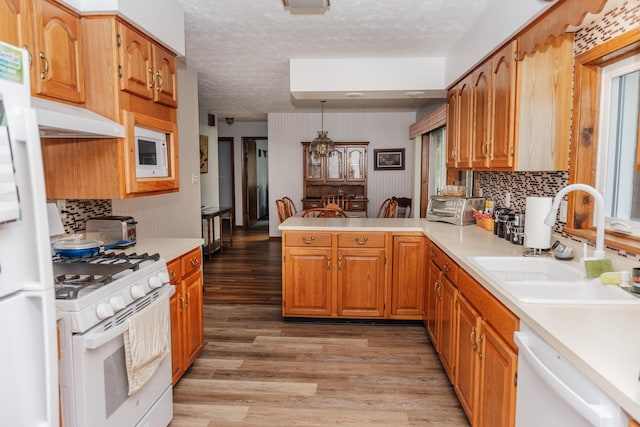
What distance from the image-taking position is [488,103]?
2869 millimetres

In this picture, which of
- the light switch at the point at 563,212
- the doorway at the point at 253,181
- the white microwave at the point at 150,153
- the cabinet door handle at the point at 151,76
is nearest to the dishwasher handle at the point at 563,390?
the light switch at the point at 563,212

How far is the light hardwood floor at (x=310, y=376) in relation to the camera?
7.75 feet

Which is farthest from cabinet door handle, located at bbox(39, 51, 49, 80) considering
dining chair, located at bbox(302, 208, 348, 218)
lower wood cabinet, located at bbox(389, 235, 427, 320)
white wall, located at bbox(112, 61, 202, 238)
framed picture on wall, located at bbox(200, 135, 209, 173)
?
framed picture on wall, located at bbox(200, 135, 209, 173)

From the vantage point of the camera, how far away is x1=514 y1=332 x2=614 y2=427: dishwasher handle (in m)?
0.99

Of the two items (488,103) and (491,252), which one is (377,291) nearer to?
(491,252)

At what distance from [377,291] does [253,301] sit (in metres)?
1.42

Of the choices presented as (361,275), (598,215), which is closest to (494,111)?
(598,215)

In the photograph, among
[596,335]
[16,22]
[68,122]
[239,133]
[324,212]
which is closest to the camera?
[596,335]

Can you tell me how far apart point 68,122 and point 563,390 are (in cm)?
182

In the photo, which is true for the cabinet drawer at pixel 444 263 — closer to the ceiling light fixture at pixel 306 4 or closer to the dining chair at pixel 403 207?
the ceiling light fixture at pixel 306 4

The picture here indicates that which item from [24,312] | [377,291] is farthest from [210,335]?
[24,312]

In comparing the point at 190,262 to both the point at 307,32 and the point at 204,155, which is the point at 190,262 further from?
the point at 204,155

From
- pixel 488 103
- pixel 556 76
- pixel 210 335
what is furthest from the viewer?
pixel 210 335

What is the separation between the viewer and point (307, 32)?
3.30 metres
